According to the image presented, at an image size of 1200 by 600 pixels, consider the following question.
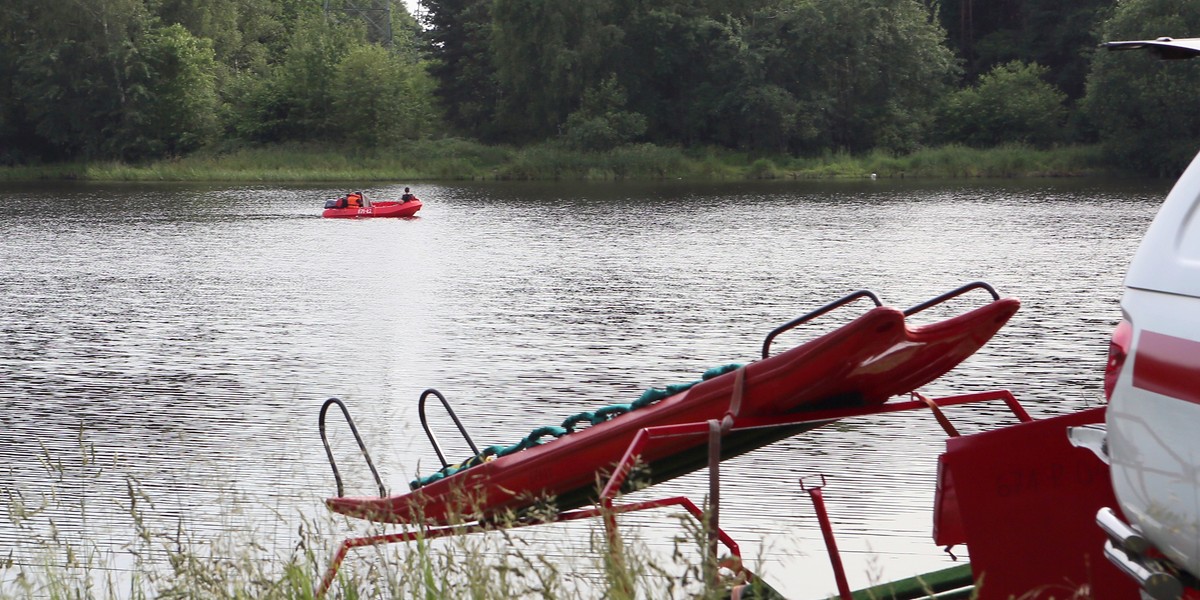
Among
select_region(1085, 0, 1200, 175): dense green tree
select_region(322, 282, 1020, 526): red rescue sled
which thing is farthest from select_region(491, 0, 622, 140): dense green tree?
select_region(322, 282, 1020, 526): red rescue sled

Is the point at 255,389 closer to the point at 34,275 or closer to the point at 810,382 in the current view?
the point at 810,382

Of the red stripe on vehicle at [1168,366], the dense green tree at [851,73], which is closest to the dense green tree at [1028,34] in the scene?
the dense green tree at [851,73]

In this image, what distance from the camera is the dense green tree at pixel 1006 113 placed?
62906mm

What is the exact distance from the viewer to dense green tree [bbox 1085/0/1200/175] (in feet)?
178

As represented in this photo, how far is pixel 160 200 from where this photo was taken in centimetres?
4484

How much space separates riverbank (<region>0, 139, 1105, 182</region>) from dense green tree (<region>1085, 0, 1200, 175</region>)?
175 centimetres

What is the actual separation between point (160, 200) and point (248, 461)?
3916 cm

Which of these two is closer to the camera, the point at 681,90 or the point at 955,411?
the point at 955,411

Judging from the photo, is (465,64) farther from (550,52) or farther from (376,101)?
(550,52)

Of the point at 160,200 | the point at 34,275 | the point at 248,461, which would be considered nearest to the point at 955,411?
the point at 248,461

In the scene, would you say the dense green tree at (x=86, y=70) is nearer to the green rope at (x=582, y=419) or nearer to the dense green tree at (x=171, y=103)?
the dense green tree at (x=171, y=103)

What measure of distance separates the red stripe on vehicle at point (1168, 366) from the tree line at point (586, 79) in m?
59.3

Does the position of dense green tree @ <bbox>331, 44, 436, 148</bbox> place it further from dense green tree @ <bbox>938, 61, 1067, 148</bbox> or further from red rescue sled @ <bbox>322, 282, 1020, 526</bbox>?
red rescue sled @ <bbox>322, 282, 1020, 526</bbox>

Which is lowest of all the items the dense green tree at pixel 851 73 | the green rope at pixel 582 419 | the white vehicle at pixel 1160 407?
the green rope at pixel 582 419
